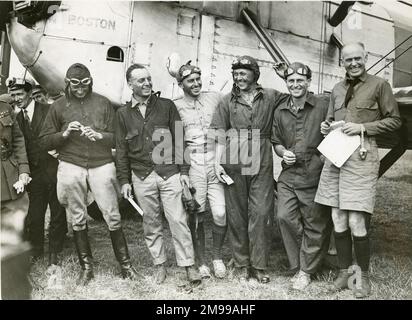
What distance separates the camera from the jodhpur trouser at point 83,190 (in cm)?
337

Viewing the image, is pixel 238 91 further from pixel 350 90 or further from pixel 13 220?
pixel 13 220

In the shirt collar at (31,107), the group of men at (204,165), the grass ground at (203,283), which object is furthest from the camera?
the shirt collar at (31,107)

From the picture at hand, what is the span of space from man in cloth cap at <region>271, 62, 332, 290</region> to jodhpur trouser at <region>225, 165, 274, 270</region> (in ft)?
0.45

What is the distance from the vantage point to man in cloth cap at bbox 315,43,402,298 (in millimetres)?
3102

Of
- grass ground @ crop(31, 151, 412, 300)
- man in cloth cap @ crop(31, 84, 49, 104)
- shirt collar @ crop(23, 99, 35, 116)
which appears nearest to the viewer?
grass ground @ crop(31, 151, 412, 300)

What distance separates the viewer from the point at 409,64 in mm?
6039

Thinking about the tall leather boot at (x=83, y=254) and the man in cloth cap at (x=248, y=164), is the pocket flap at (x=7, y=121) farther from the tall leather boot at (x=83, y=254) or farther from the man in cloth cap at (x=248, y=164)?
the man in cloth cap at (x=248, y=164)

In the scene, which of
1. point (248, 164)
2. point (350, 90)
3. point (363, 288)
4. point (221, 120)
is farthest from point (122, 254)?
point (350, 90)

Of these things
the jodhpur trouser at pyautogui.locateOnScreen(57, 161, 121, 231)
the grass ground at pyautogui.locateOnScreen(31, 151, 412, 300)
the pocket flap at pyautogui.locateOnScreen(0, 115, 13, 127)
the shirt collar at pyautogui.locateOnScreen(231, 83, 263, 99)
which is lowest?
the grass ground at pyautogui.locateOnScreen(31, 151, 412, 300)

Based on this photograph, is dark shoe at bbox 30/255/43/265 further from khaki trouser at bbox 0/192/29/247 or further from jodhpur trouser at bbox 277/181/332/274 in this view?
jodhpur trouser at bbox 277/181/332/274

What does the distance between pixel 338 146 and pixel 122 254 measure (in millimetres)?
1905

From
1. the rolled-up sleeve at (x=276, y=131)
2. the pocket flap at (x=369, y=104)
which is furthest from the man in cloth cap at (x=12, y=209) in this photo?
the pocket flap at (x=369, y=104)

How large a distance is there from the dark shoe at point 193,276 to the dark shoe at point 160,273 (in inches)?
8.1

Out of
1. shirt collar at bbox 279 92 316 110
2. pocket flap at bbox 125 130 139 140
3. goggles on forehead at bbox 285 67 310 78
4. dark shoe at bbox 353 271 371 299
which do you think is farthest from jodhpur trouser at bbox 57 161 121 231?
dark shoe at bbox 353 271 371 299
